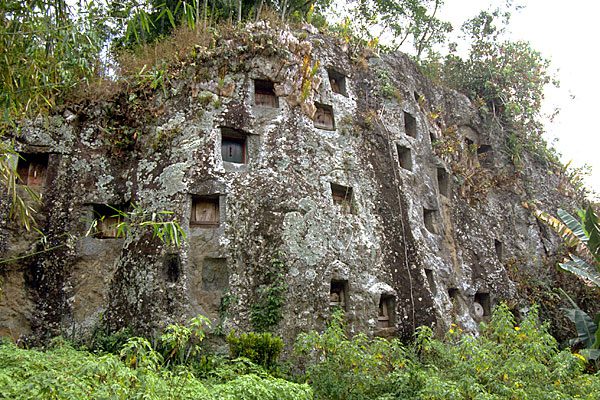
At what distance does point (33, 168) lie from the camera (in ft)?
43.3

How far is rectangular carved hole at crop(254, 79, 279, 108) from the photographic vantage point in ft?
46.2

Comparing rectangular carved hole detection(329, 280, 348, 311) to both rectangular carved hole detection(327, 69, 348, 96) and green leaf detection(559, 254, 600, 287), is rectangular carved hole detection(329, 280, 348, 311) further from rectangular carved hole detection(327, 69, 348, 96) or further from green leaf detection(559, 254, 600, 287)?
green leaf detection(559, 254, 600, 287)

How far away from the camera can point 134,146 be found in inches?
534

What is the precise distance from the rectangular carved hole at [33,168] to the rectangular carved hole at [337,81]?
814 cm

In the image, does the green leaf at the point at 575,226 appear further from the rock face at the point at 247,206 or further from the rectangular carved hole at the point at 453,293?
the rectangular carved hole at the point at 453,293

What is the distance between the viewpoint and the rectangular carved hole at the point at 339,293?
39.8 ft

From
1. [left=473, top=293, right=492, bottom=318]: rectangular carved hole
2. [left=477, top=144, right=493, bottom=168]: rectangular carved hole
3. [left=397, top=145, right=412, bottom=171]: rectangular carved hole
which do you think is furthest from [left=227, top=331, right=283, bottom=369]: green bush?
[left=477, top=144, right=493, bottom=168]: rectangular carved hole

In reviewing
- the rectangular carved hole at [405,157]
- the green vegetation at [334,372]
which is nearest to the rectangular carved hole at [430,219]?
the rectangular carved hole at [405,157]

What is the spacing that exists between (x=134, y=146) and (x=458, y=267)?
10024 millimetres

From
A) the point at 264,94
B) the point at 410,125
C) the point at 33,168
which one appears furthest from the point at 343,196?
the point at 33,168

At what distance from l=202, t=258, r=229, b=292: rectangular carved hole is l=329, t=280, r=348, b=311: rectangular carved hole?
2.45 m

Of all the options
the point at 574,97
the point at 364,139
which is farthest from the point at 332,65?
the point at 574,97

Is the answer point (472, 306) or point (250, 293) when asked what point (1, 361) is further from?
point (472, 306)

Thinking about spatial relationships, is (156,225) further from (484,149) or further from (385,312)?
(484,149)
